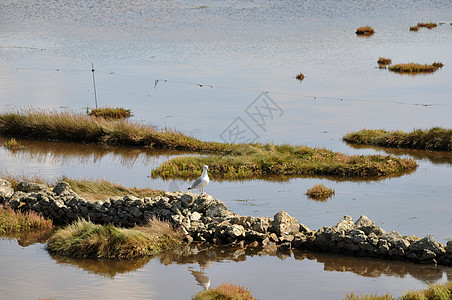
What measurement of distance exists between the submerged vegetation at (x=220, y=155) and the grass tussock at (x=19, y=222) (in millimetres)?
2392

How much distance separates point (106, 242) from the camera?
1850cm

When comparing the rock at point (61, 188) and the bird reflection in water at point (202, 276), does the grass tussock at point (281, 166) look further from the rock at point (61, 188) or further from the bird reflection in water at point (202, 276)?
the bird reflection in water at point (202, 276)

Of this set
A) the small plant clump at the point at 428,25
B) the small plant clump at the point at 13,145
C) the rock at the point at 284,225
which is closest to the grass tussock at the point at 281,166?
the rock at the point at 284,225

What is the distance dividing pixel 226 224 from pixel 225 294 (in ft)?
16.4

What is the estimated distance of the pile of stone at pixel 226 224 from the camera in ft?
59.3

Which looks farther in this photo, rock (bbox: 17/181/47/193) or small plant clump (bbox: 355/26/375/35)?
small plant clump (bbox: 355/26/375/35)

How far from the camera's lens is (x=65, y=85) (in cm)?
5538

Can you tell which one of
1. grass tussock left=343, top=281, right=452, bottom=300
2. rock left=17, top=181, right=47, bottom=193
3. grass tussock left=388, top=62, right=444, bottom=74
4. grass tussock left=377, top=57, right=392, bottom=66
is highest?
grass tussock left=377, top=57, right=392, bottom=66

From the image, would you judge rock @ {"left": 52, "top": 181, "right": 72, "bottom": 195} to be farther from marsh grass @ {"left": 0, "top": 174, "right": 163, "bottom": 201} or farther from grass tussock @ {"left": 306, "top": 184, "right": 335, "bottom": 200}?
grass tussock @ {"left": 306, "top": 184, "right": 335, "bottom": 200}

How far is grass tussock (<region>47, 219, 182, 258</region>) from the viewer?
60.7ft

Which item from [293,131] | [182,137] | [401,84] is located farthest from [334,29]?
[182,137]

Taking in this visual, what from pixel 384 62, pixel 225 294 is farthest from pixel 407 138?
pixel 384 62

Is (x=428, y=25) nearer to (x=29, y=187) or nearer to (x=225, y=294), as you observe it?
(x=29, y=187)

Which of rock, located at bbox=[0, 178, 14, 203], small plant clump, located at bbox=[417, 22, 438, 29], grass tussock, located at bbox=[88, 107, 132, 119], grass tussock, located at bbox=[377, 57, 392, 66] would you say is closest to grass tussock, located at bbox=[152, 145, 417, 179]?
rock, located at bbox=[0, 178, 14, 203]
